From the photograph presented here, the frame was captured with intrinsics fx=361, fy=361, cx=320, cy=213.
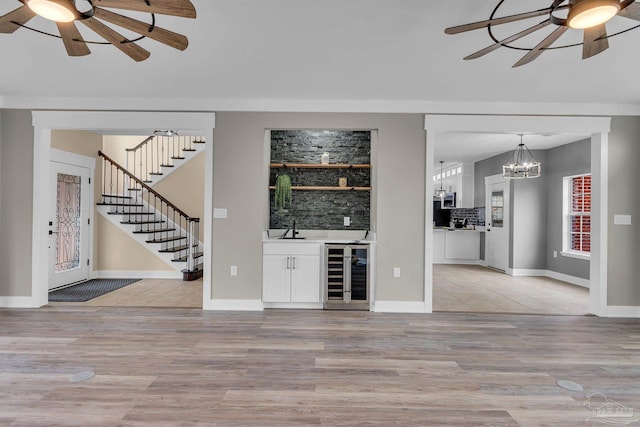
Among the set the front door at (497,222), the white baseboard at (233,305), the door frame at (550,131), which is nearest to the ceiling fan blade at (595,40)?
the door frame at (550,131)

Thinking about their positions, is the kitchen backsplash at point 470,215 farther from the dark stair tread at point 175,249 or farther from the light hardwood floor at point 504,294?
the dark stair tread at point 175,249

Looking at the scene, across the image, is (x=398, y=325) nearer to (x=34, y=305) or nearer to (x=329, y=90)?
(x=329, y=90)

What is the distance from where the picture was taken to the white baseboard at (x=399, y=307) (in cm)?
442

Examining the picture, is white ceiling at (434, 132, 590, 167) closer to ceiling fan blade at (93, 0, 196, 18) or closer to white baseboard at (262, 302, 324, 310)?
white baseboard at (262, 302, 324, 310)

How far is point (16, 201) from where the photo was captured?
4.45m

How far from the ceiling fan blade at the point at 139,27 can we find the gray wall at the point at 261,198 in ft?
7.01

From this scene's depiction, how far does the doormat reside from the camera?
492 centimetres

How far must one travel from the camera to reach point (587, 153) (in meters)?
6.14

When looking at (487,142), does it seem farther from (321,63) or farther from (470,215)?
(321,63)

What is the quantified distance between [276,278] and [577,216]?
18.7 feet

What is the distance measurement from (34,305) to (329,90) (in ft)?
14.4

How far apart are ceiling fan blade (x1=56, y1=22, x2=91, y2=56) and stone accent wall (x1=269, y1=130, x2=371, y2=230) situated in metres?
2.98

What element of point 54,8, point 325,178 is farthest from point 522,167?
point 54,8

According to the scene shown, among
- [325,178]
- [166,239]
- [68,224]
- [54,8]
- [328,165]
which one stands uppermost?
[54,8]
